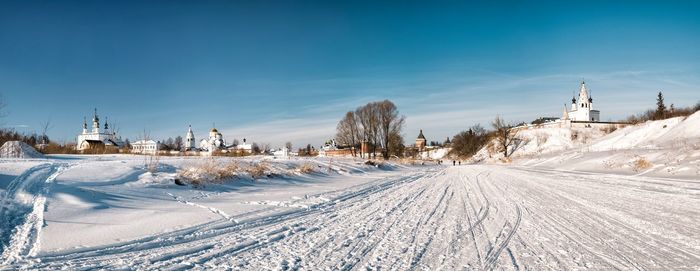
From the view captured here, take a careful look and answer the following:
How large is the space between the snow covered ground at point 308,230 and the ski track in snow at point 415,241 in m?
0.02

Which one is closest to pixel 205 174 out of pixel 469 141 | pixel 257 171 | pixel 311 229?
pixel 257 171

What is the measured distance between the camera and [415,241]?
15.9 feet

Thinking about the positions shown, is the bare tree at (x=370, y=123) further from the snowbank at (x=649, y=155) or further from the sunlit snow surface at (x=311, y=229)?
the sunlit snow surface at (x=311, y=229)

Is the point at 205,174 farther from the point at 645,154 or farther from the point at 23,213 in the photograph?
the point at 645,154

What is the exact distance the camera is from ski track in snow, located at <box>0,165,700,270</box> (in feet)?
12.5

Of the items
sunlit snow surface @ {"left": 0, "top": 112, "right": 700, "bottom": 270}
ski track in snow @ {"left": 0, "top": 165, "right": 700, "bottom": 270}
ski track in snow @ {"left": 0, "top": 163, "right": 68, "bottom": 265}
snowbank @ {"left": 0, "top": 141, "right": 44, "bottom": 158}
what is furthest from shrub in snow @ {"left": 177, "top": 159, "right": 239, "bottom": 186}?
snowbank @ {"left": 0, "top": 141, "right": 44, "bottom": 158}

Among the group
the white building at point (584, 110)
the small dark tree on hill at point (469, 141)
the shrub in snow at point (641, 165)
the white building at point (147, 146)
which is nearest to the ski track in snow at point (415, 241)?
the white building at point (147, 146)

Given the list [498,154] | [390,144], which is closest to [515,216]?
[390,144]

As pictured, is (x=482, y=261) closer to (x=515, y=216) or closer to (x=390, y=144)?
(x=515, y=216)

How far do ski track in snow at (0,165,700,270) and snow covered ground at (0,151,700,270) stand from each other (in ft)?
Result: 0.05

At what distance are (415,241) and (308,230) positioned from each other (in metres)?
1.47

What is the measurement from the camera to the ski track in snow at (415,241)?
12.5ft

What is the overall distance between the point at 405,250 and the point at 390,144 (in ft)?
196

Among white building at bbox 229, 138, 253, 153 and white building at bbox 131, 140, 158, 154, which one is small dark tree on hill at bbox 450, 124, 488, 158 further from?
white building at bbox 131, 140, 158, 154
